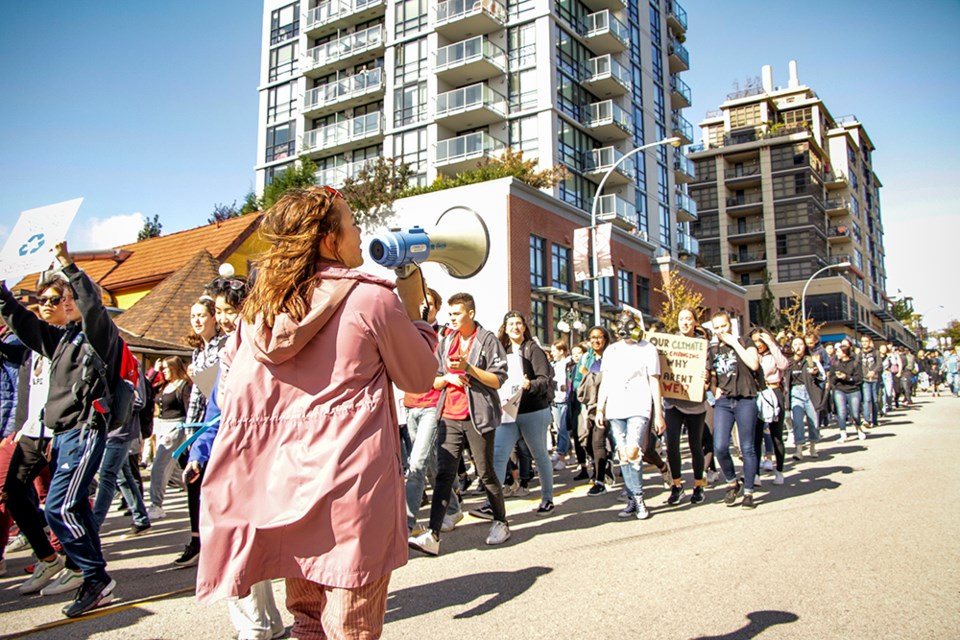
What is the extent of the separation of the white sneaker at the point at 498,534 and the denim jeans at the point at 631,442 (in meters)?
1.55

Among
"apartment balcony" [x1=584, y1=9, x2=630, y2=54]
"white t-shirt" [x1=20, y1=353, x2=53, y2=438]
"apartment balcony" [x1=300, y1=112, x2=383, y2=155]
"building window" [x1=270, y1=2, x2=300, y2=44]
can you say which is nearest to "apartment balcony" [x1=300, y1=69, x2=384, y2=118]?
"apartment balcony" [x1=300, y1=112, x2=383, y2=155]

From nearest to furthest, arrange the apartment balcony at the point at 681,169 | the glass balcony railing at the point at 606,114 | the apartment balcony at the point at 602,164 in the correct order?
the apartment balcony at the point at 602,164 < the glass balcony railing at the point at 606,114 < the apartment balcony at the point at 681,169

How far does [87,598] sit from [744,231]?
244 ft

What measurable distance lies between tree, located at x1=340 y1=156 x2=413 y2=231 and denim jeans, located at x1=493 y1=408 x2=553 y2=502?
972 inches

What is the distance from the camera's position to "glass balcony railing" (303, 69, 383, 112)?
134 ft

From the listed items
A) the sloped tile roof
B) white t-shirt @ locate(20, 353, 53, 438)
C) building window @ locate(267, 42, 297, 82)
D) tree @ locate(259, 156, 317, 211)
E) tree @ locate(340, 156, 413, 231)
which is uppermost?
building window @ locate(267, 42, 297, 82)

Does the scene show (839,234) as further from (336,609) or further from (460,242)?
(336,609)

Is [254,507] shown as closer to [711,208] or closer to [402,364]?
[402,364]

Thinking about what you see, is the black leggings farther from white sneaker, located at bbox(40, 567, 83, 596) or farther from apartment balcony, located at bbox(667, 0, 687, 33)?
apartment balcony, located at bbox(667, 0, 687, 33)

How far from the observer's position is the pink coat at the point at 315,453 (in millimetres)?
2152

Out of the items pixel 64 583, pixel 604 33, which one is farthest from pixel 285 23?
pixel 64 583

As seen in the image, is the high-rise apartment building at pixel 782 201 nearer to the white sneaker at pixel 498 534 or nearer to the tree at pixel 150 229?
the tree at pixel 150 229

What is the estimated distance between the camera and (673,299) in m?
38.0

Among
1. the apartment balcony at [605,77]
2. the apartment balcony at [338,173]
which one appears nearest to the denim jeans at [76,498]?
the apartment balcony at [338,173]
